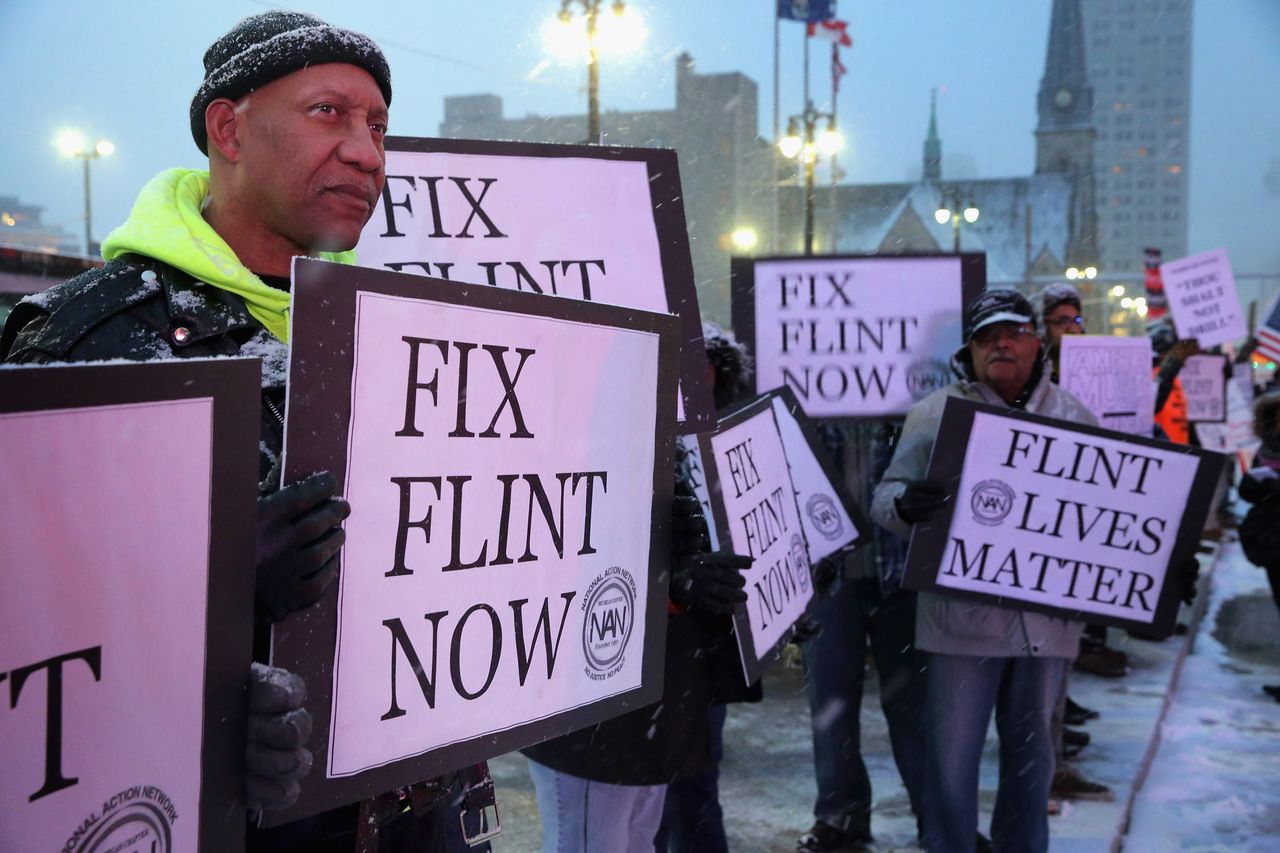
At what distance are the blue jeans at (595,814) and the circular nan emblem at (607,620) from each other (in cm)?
100

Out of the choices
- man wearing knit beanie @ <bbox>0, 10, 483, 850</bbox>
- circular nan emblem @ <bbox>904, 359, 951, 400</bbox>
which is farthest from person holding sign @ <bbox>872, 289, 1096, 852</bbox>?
man wearing knit beanie @ <bbox>0, 10, 483, 850</bbox>

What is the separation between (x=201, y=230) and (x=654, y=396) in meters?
0.84

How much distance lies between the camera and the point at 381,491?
1582 mm

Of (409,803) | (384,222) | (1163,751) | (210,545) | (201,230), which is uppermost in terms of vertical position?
(384,222)

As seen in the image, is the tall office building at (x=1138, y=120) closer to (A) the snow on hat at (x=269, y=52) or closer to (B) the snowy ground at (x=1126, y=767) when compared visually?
(B) the snowy ground at (x=1126, y=767)

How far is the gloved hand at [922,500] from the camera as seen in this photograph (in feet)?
12.5

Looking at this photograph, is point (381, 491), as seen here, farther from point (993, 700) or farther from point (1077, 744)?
point (1077, 744)

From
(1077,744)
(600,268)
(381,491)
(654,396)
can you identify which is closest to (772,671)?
(1077,744)

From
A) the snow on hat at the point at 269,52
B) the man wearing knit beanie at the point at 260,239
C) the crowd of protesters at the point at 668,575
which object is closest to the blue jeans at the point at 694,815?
the crowd of protesters at the point at 668,575

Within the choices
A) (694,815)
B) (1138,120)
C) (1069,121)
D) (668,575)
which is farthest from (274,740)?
(1138,120)

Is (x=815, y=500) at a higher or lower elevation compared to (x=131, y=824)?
higher

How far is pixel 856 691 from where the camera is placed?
16.1 ft

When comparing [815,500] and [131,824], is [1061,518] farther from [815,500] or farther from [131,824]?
[131,824]

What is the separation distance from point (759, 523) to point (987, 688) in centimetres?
117
